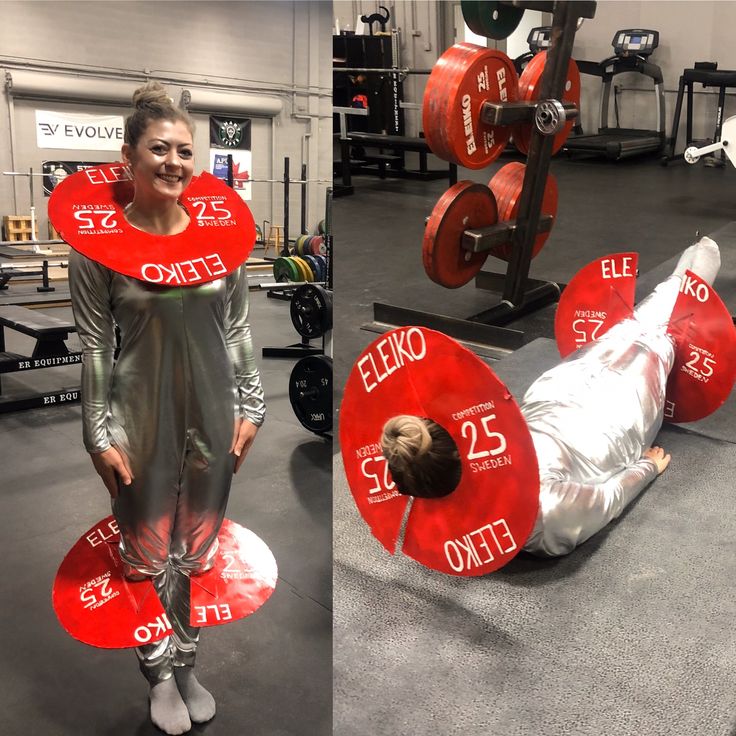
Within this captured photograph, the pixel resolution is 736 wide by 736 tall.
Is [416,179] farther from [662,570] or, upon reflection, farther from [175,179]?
[175,179]

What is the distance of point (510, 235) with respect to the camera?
401cm

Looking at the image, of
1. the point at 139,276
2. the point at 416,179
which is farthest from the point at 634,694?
the point at 416,179

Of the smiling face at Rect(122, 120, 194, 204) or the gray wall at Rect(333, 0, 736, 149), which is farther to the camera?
the gray wall at Rect(333, 0, 736, 149)

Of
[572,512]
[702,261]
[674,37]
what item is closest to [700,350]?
[702,261]

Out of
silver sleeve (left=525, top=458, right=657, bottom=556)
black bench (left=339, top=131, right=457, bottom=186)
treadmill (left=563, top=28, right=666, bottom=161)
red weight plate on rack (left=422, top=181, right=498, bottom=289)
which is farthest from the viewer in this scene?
black bench (left=339, top=131, right=457, bottom=186)

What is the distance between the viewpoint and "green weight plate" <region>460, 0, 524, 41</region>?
2619 millimetres

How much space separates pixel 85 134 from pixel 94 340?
11.4 inches

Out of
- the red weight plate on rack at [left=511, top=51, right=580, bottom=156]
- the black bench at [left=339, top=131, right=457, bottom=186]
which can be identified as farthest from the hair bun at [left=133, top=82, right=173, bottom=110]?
the black bench at [left=339, top=131, right=457, bottom=186]

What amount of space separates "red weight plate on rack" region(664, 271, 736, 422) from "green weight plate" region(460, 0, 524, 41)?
1158 millimetres

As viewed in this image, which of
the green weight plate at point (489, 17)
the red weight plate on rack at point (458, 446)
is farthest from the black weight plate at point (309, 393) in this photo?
the green weight plate at point (489, 17)

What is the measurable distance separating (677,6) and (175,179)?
186 inches

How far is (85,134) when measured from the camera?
3.47 ft

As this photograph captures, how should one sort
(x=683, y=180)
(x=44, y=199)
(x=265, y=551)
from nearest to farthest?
1. (x=44, y=199)
2. (x=265, y=551)
3. (x=683, y=180)

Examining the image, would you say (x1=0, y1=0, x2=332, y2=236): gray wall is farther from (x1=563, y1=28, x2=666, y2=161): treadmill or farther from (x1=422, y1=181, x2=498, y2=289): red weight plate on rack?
(x1=563, y1=28, x2=666, y2=161): treadmill
